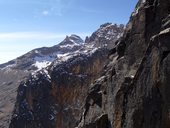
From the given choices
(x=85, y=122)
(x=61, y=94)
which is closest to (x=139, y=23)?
(x=85, y=122)

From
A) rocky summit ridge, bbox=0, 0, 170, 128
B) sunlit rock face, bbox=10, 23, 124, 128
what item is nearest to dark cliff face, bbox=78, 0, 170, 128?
rocky summit ridge, bbox=0, 0, 170, 128

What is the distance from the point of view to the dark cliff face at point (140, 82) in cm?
2539

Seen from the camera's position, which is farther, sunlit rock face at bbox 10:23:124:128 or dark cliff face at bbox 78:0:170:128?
sunlit rock face at bbox 10:23:124:128

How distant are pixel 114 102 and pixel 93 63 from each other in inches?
4738

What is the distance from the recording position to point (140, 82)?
28.7 metres

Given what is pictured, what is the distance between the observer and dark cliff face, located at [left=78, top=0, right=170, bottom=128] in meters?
25.4

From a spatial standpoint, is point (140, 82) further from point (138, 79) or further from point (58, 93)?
point (58, 93)

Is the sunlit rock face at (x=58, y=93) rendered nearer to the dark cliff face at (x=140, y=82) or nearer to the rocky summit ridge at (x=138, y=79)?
the rocky summit ridge at (x=138, y=79)

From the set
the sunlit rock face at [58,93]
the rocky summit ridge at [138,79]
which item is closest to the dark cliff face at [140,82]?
the rocky summit ridge at [138,79]

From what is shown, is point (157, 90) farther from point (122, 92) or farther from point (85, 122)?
point (85, 122)

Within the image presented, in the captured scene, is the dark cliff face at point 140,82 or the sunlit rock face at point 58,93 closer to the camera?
the dark cliff face at point 140,82

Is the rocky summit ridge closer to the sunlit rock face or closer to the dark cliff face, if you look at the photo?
the dark cliff face

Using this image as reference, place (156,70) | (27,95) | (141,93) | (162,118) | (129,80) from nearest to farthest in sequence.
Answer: (162,118) < (156,70) < (141,93) < (129,80) < (27,95)

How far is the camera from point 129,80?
3422 centimetres
